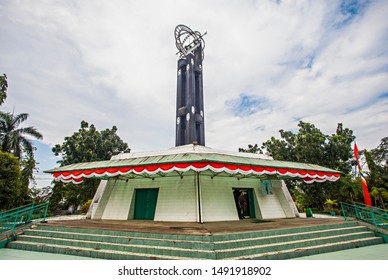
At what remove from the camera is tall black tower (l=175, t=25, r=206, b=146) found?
17.8 meters

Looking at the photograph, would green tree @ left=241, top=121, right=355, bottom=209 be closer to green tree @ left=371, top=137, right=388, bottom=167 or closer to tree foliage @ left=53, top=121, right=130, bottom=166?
green tree @ left=371, top=137, right=388, bottom=167

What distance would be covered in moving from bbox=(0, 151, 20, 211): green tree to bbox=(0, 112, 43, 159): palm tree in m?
5.92

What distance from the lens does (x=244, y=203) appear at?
13.8 metres

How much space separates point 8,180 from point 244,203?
17.3 meters

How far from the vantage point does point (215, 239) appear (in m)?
5.88

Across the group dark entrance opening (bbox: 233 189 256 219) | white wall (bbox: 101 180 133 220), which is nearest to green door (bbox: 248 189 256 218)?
dark entrance opening (bbox: 233 189 256 219)

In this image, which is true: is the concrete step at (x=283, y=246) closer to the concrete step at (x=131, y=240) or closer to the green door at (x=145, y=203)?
the concrete step at (x=131, y=240)

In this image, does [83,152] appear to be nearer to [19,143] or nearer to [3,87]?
[19,143]

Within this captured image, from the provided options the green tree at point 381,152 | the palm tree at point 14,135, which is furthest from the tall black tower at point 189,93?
the green tree at point 381,152

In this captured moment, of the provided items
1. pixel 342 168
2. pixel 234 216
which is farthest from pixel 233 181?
pixel 342 168

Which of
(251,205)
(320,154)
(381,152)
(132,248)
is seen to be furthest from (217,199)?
(381,152)

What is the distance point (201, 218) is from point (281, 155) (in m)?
20.8

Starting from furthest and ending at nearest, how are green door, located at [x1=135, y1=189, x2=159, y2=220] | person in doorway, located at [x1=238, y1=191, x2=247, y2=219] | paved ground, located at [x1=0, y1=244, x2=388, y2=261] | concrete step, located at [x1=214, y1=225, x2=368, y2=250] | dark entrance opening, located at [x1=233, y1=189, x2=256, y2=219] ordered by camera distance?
person in doorway, located at [x1=238, y1=191, x2=247, y2=219]
dark entrance opening, located at [x1=233, y1=189, x2=256, y2=219]
green door, located at [x1=135, y1=189, x2=159, y2=220]
paved ground, located at [x1=0, y1=244, x2=388, y2=261]
concrete step, located at [x1=214, y1=225, x2=368, y2=250]
